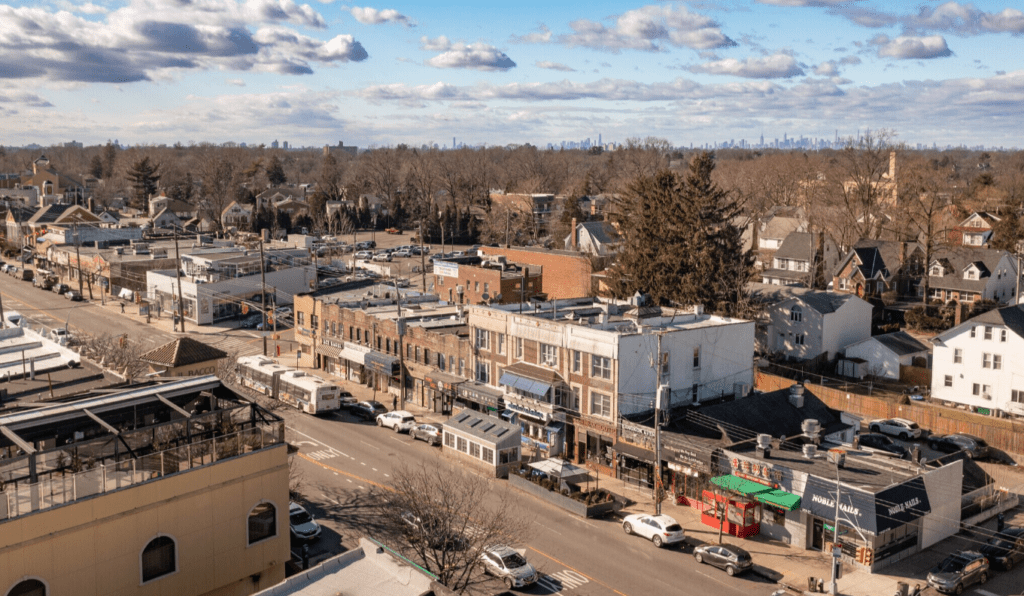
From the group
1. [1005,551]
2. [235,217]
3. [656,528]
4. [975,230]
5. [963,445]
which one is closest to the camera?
[1005,551]

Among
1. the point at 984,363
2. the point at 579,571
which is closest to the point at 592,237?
the point at 984,363

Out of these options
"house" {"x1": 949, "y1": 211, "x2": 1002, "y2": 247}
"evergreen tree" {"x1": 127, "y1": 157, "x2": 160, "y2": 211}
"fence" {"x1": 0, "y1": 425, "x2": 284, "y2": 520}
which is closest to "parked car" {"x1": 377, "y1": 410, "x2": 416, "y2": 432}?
"fence" {"x1": 0, "y1": 425, "x2": 284, "y2": 520}

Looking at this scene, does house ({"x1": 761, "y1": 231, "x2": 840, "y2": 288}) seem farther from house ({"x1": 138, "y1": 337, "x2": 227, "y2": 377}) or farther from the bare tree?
house ({"x1": 138, "y1": 337, "x2": 227, "y2": 377})

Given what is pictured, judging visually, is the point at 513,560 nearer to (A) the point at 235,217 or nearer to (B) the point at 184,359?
(B) the point at 184,359

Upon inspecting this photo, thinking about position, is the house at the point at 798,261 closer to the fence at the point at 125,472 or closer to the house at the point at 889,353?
the house at the point at 889,353

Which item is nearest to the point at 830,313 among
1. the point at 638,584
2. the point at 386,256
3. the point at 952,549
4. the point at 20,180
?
the point at 952,549
